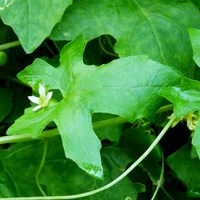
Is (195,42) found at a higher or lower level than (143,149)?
higher

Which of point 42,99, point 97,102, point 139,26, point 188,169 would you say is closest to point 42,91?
point 42,99

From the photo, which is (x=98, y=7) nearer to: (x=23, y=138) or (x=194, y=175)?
(x=23, y=138)

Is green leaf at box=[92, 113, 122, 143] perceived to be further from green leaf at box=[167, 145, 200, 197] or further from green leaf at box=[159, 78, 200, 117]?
green leaf at box=[159, 78, 200, 117]

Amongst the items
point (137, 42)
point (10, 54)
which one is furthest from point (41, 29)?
point (10, 54)

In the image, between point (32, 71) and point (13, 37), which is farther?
point (13, 37)

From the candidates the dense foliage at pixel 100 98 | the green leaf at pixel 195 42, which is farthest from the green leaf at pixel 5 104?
the green leaf at pixel 195 42

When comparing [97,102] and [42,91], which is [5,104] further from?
[97,102]

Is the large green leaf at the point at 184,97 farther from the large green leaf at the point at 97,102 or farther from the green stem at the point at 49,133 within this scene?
the green stem at the point at 49,133
